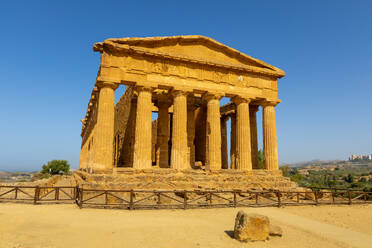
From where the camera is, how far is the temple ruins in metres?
16.6

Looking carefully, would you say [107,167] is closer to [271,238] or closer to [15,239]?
[15,239]

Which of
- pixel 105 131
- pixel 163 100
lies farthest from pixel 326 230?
pixel 163 100

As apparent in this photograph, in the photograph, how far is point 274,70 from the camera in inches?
848

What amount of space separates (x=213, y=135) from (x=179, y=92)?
4.16 metres

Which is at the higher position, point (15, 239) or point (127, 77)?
point (127, 77)

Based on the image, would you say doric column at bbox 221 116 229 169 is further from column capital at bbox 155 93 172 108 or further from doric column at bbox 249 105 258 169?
column capital at bbox 155 93 172 108

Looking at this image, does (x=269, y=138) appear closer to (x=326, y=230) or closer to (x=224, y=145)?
(x=224, y=145)

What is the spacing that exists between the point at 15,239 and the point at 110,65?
12373mm

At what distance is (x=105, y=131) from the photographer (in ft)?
53.4

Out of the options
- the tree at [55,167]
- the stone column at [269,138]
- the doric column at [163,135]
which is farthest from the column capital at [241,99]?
the tree at [55,167]

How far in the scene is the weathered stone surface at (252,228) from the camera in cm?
691

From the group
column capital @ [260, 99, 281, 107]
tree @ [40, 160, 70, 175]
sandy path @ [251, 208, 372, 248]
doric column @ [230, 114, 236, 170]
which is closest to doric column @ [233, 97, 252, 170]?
column capital @ [260, 99, 281, 107]

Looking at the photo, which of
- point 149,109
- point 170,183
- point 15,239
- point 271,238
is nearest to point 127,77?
point 149,109

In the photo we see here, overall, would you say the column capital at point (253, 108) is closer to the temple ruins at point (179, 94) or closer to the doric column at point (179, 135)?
the temple ruins at point (179, 94)
